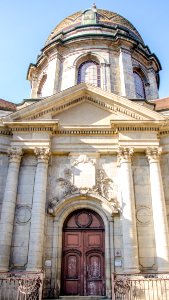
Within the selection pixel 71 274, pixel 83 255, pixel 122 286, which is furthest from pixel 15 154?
pixel 122 286

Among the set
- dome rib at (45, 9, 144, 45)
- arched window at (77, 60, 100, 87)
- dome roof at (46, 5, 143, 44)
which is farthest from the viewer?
dome rib at (45, 9, 144, 45)

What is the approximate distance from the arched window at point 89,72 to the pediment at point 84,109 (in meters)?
4.05

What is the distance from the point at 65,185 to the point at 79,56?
9.85m

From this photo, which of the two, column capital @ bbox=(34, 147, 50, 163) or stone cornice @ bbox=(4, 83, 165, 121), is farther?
stone cornice @ bbox=(4, 83, 165, 121)

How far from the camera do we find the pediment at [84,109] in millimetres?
13430

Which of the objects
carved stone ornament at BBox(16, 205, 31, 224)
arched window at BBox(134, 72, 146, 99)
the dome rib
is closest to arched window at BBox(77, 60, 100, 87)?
arched window at BBox(134, 72, 146, 99)

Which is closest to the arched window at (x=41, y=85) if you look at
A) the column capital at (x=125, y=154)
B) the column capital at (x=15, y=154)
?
the column capital at (x=15, y=154)

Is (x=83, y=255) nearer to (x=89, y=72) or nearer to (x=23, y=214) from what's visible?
(x=23, y=214)

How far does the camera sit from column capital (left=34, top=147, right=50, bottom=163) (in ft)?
41.2

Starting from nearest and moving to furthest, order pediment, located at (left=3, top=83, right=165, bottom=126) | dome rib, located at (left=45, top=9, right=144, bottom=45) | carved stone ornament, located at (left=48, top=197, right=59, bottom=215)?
carved stone ornament, located at (left=48, top=197, right=59, bottom=215) < pediment, located at (left=3, top=83, right=165, bottom=126) < dome rib, located at (left=45, top=9, right=144, bottom=45)

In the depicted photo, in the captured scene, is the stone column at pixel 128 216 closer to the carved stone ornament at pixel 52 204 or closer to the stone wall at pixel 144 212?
the stone wall at pixel 144 212

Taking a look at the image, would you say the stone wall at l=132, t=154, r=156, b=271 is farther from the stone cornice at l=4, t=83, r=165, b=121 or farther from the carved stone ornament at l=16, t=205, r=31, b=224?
the carved stone ornament at l=16, t=205, r=31, b=224

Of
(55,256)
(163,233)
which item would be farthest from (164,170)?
(55,256)

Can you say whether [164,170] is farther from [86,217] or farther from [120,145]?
[86,217]
